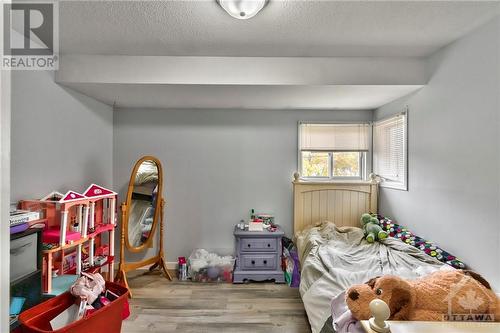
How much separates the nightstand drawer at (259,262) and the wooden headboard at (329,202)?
1.69 feet

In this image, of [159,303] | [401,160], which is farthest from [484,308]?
[159,303]

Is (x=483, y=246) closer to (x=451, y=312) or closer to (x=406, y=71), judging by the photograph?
(x=451, y=312)

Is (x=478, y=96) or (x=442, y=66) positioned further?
(x=442, y=66)

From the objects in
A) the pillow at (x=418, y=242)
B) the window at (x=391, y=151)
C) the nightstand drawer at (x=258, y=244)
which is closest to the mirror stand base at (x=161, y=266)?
the nightstand drawer at (x=258, y=244)

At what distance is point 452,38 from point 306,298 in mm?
2264

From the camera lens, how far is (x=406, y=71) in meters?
2.18

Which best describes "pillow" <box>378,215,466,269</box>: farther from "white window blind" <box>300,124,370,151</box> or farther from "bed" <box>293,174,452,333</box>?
"white window blind" <box>300,124,370,151</box>

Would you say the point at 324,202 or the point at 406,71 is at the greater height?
the point at 406,71

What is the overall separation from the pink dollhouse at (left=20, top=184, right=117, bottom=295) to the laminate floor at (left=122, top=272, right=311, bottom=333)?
0.52 metres

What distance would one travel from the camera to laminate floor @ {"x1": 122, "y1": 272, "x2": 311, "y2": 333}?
206 centimetres

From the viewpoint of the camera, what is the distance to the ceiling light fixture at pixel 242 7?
1.42m

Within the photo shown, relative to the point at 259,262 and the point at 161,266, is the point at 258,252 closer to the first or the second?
the point at 259,262

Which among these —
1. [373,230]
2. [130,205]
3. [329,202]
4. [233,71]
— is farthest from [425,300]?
[130,205]

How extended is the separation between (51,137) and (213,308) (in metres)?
2.13
